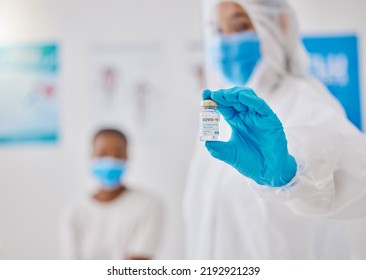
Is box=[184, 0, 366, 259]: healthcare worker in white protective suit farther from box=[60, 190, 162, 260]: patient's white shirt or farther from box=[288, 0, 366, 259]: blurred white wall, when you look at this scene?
box=[288, 0, 366, 259]: blurred white wall

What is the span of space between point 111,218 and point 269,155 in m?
1.19

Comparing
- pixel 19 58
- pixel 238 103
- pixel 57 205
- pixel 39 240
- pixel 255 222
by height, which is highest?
pixel 19 58

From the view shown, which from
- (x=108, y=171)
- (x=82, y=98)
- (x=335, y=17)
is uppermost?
(x=335, y=17)

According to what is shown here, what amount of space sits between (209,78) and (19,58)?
141 centimetres

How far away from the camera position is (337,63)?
1.99 meters

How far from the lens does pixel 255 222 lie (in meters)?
0.98

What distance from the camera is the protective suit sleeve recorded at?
76cm

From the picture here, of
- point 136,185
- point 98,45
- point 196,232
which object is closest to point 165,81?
point 98,45

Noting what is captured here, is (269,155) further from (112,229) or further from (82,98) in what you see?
(82,98)

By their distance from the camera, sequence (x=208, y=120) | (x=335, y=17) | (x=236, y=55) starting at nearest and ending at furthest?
(x=208, y=120), (x=236, y=55), (x=335, y=17)

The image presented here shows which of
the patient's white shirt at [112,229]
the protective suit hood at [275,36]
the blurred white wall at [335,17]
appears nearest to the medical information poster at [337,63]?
the blurred white wall at [335,17]

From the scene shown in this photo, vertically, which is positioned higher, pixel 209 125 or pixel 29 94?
pixel 29 94

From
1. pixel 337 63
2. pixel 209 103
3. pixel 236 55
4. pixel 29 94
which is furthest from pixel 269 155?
pixel 29 94
